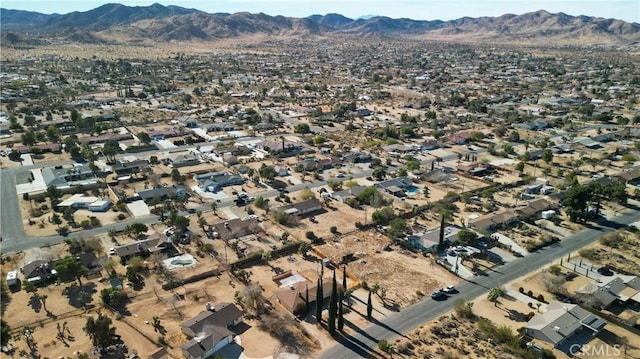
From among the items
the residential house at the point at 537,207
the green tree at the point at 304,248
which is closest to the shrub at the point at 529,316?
the residential house at the point at 537,207

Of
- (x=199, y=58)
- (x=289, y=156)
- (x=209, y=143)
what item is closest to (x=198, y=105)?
(x=209, y=143)

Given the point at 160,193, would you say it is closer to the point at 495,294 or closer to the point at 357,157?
the point at 357,157

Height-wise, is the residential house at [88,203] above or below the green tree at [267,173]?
below

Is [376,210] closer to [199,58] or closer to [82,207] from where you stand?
[82,207]

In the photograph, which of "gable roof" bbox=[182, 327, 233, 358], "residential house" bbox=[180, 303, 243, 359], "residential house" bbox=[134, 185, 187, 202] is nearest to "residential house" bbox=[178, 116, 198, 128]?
"residential house" bbox=[134, 185, 187, 202]

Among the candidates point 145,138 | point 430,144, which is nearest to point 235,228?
point 145,138

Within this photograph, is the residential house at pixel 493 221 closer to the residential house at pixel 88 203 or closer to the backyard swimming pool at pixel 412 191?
the backyard swimming pool at pixel 412 191

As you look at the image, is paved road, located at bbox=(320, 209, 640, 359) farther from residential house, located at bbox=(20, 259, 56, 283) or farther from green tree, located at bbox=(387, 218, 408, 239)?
residential house, located at bbox=(20, 259, 56, 283)
